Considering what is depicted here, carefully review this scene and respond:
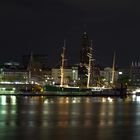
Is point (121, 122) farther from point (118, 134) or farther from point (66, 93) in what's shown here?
point (66, 93)

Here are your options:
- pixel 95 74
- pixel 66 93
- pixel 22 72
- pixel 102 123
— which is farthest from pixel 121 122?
pixel 22 72

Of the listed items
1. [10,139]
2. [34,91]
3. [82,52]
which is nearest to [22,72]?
[82,52]

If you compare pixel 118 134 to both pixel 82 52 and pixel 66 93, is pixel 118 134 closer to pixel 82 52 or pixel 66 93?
pixel 66 93

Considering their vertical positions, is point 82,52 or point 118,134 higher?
point 82,52

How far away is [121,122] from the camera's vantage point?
44.2 meters

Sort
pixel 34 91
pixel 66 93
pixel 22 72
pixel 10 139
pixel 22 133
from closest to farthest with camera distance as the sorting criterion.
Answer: pixel 10 139, pixel 22 133, pixel 66 93, pixel 34 91, pixel 22 72

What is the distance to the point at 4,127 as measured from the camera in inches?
1492

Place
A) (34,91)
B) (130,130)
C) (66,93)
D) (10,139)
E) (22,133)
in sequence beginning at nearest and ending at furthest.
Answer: (10,139) → (22,133) → (130,130) → (66,93) → (34,91)

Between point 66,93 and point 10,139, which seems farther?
point 66,93

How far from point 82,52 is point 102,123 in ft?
435

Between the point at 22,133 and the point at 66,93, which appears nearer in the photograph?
the point at 22,133

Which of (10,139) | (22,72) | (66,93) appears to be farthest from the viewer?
(22,72)

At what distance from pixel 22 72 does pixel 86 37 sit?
22611mm

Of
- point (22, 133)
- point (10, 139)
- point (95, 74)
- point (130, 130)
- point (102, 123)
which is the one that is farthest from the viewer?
point (95, 74)
